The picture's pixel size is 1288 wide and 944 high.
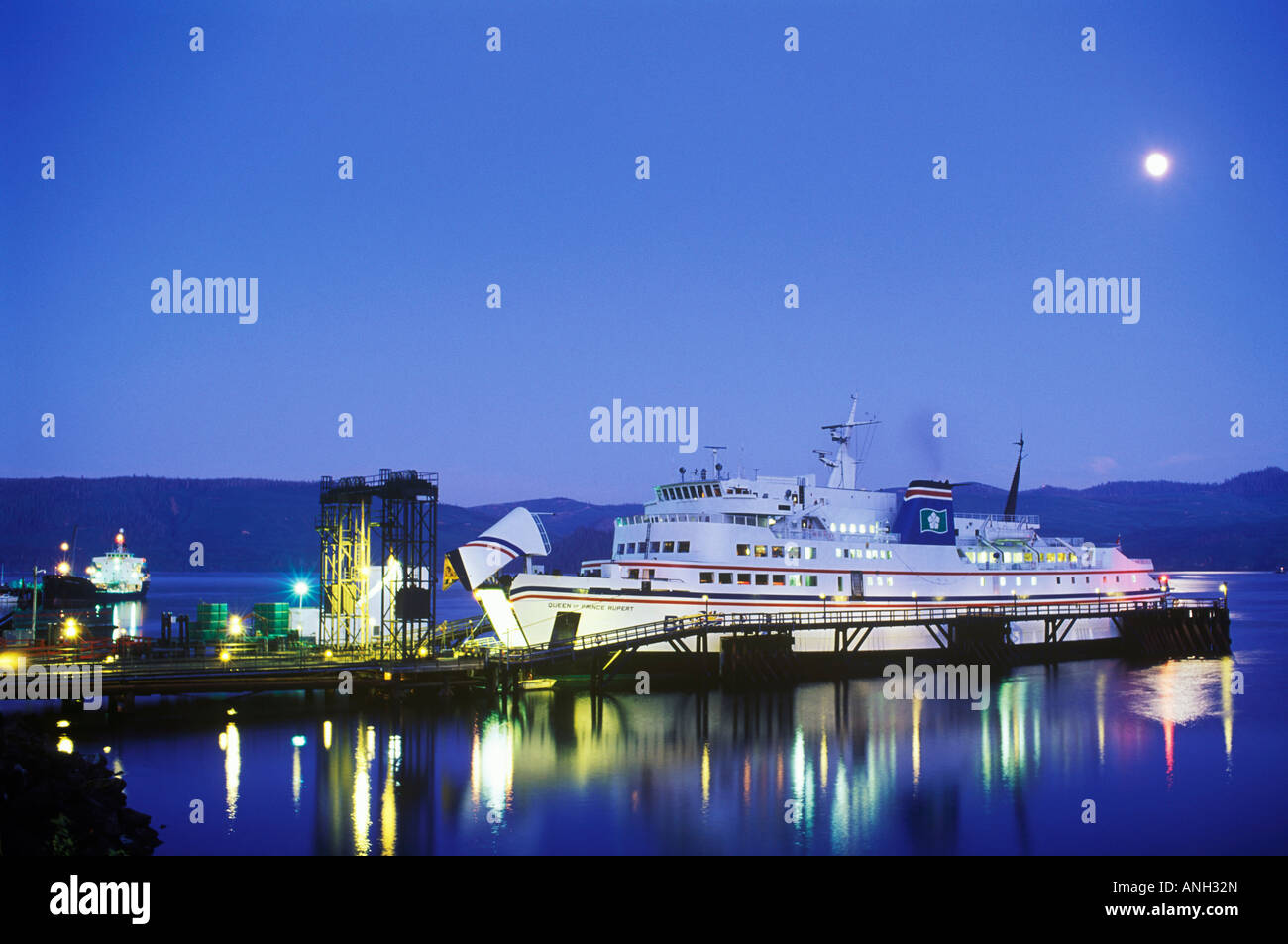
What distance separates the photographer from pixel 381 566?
4800 centimetres

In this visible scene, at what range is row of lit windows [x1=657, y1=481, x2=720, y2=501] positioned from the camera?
51.9m

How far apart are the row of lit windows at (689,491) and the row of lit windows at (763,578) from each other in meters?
4.25

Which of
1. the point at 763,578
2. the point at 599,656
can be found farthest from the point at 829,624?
the point at 599,656

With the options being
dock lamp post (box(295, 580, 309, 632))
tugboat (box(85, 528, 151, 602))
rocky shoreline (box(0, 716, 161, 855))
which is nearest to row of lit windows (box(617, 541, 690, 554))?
dock lamp post (box(295, 580, 309, 632))

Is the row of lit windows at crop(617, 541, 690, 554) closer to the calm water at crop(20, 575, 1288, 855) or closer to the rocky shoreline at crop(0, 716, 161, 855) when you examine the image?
the calm water at crop(20, 575, 1288, 855)

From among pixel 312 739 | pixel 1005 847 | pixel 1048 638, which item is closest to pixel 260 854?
pixel 312 739

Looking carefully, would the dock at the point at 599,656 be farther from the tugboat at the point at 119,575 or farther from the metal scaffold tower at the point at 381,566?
the tugboat at the point at 119,575

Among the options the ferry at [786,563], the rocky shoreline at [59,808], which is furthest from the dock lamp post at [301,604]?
the rocky shoreline at [59,808]

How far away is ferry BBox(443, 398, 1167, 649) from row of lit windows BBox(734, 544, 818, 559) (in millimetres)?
63

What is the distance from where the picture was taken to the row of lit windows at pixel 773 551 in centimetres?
5116

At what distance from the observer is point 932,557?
193 feet

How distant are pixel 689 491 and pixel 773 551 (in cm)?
527

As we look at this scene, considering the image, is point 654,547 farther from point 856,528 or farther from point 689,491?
point 856,528
